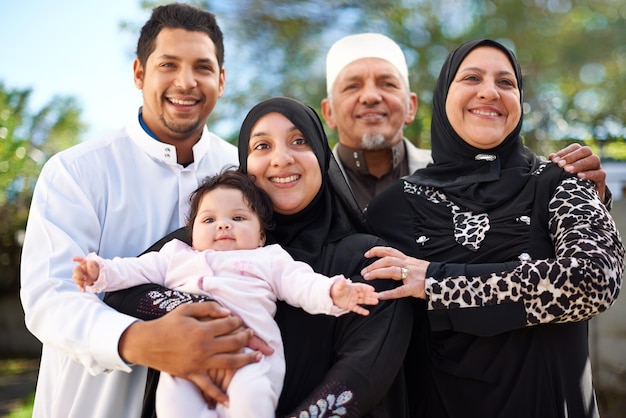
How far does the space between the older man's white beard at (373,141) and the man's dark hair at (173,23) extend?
1.13 meters

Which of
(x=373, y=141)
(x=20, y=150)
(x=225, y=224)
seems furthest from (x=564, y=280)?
(x=20, y=150)

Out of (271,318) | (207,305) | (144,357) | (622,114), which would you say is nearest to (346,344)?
(271,318)

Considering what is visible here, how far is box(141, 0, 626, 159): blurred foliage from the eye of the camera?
275 inches

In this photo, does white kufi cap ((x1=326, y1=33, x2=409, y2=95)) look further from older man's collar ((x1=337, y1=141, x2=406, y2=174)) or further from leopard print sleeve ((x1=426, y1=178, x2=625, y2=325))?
leopard print sleeve ((x1=426, y1=178, x2=625, y2=325))

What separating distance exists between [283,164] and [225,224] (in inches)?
12.4

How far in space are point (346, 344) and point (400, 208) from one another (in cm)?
76

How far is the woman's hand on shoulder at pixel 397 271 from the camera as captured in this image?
2.38 metres

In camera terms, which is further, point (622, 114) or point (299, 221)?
point (622, 114)

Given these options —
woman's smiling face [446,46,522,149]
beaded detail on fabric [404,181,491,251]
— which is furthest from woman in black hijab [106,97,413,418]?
woman's smiling face [446,46,522,149]

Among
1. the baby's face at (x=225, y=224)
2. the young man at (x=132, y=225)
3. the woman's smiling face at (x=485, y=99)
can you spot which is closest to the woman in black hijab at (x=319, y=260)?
the baby's face at (x=225, y=224)

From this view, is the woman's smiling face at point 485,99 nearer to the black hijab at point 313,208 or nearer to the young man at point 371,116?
the black hijab at point 313,208

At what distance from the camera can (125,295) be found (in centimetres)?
244

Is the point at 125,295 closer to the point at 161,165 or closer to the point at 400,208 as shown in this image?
the point at 161,165

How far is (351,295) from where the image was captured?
2.17m
